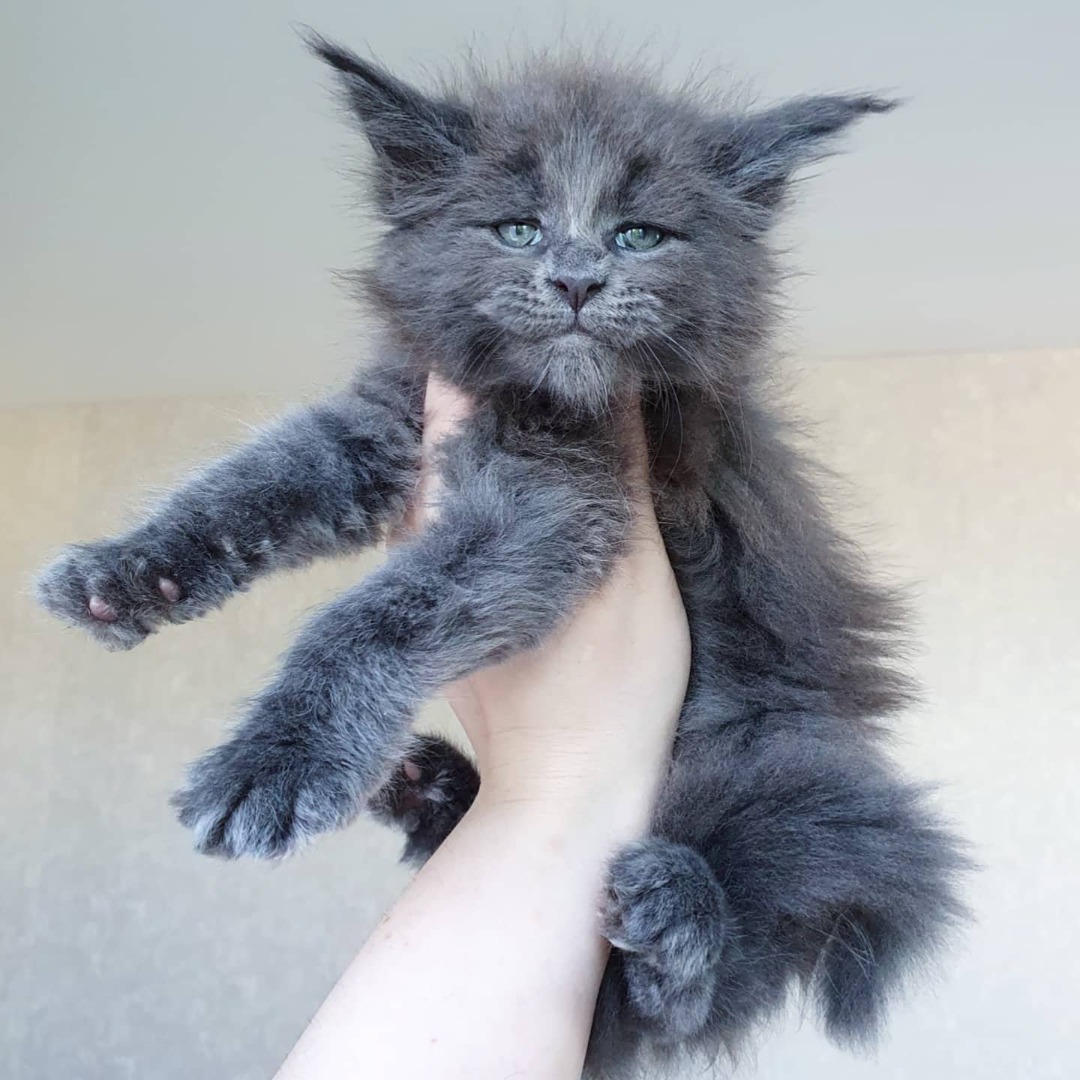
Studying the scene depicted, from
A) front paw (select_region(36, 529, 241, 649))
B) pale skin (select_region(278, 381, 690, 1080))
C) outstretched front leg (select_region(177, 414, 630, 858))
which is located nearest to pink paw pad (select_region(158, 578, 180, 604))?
front paw (select_region(36, 529, 241, 649))

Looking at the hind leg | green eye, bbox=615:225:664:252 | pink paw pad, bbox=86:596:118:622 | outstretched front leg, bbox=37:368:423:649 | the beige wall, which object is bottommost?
the beige wall

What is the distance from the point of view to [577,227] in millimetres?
1281

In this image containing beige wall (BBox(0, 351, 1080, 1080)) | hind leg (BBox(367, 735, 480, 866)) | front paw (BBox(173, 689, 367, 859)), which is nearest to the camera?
front paw (BBox(173, 689, 367, 859))

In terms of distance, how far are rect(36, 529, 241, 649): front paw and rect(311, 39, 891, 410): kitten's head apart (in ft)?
1.38

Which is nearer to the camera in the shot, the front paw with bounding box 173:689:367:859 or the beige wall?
the front paw with bounding box 173:689:367:859

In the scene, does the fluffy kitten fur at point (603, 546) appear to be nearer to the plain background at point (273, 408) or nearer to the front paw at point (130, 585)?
the front paw at point (130, 585)

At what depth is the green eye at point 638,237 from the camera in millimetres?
1312

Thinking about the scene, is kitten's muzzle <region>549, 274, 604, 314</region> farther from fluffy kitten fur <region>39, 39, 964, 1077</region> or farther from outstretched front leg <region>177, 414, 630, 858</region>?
outstretched front leg <region>177, 414, 630, 858</region>

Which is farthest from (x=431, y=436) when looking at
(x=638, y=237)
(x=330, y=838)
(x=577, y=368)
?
(x=330, y=838)

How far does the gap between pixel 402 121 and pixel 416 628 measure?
0.71m

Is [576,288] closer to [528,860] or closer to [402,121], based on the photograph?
[402,121]

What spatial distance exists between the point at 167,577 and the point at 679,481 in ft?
2.33

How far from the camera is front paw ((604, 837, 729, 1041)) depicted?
112 cm

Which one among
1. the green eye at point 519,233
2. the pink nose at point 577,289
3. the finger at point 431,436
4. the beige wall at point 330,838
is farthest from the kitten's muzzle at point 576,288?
the beige wall at point 330,838
